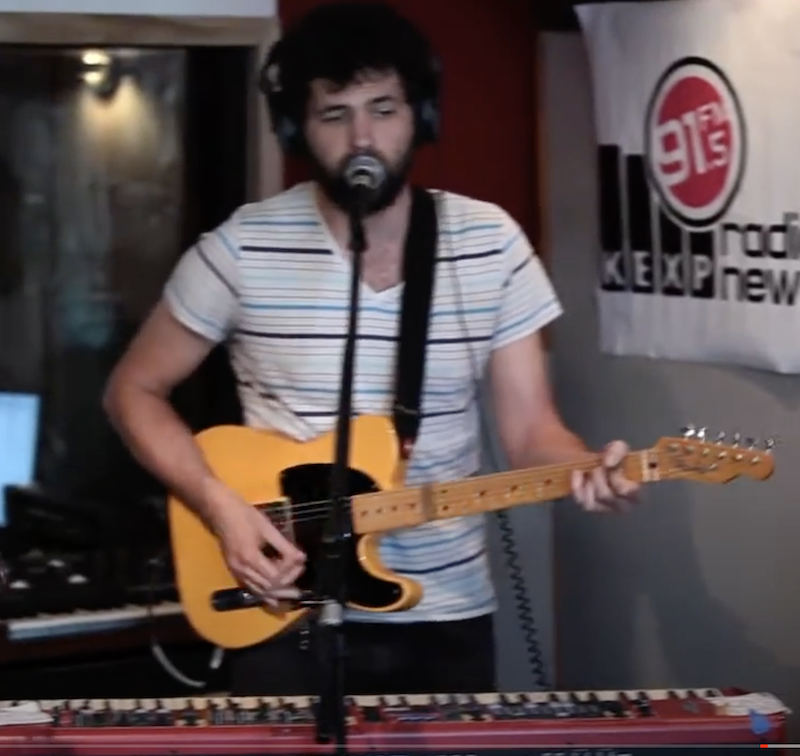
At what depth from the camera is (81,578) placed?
2783 mm

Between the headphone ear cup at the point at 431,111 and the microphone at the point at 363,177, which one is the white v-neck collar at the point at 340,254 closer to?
the headphone ear cup at the point at 431,111

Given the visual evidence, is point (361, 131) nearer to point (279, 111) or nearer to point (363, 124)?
point (363, 124)

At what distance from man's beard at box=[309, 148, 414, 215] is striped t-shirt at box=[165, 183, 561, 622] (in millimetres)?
71

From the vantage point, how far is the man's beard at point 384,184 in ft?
6.14

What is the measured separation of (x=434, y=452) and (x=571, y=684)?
1235 mm

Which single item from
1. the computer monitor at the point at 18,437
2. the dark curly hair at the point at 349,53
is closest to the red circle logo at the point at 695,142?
the dark curly hair at the point at 349,53

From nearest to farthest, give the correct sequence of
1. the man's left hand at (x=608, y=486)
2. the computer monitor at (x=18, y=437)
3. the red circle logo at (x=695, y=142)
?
1. the man's left hand at (x=608, y=486)
2. the red circle logo at (x=695, y=142)
3. the computer monitor at (x=18, y=437)

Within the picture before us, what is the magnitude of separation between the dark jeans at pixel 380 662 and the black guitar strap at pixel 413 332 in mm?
236

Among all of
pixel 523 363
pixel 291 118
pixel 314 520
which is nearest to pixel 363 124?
pixel 291 118

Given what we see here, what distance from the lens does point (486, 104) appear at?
10.2 ft

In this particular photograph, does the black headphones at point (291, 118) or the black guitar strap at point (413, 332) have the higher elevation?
the black headphones at point (291, 118)

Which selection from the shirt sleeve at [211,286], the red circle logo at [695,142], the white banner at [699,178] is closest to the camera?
the shirt sleeve at [211,286]

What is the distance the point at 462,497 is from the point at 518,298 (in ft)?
1.01

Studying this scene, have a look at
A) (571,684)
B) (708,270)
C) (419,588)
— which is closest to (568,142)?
(708,270)
